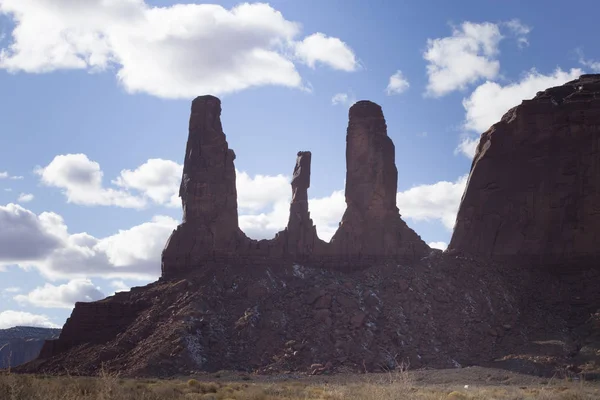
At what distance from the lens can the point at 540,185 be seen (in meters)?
72.1

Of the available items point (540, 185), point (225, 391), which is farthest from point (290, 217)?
point (225, 391)

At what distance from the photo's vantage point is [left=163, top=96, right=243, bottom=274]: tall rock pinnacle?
233 ft

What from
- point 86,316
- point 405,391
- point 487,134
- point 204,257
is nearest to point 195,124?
point 204,257

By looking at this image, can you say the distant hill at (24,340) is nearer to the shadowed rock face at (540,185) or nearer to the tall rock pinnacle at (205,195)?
the tall rock pinnacle at (205,195)

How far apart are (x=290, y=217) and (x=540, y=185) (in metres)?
22.5

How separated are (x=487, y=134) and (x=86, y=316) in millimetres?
40773

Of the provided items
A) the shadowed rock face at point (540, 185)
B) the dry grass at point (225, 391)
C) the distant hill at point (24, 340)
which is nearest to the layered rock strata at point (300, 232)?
the shadowed rock face at point (540, 185)

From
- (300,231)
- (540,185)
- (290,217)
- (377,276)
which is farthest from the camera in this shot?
(290,217)

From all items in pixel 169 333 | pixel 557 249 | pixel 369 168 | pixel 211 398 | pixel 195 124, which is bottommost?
pixel 211 398

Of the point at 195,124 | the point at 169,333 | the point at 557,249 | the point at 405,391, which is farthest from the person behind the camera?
the point at 195,124

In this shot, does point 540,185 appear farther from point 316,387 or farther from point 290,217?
point 316,387

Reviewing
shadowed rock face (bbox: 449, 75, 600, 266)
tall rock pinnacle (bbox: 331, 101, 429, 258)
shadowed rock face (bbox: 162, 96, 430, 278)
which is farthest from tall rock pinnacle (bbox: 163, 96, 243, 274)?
shadowed rock face (bbox: 449, 75, 600, 266)

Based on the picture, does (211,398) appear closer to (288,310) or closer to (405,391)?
(405,391)

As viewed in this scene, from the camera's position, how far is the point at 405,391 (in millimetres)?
20578
